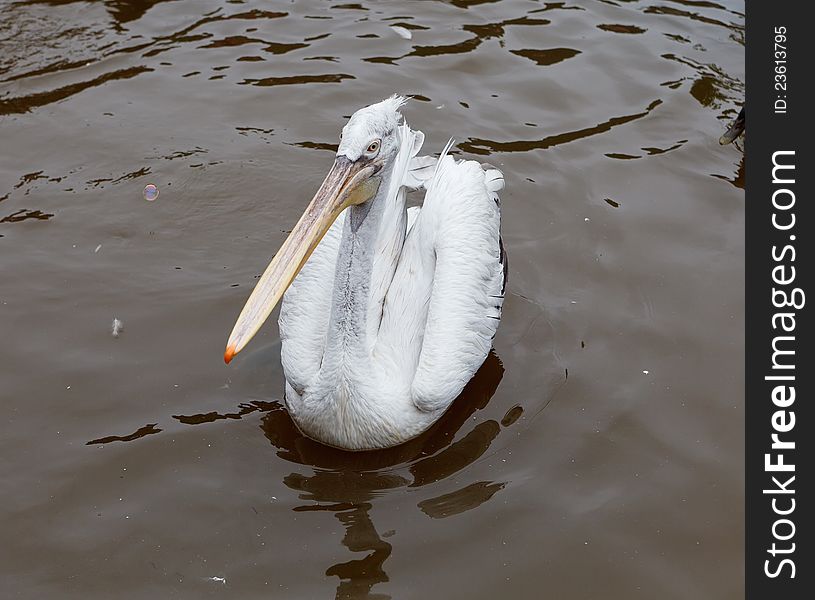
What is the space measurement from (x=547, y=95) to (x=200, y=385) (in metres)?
3.63

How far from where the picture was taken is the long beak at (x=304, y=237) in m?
3.09

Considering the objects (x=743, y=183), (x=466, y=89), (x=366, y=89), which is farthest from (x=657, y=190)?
(x=366, y=89)

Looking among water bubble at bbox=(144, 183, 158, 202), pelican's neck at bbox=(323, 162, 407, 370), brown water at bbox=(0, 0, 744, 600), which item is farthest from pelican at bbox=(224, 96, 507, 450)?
water bubble at bbox=(144, 183, 158, 202)

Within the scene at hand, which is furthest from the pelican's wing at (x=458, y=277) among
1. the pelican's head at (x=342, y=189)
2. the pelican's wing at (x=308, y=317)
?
the pelican's head at (x=342, y=189)

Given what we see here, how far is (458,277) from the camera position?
3.98 m

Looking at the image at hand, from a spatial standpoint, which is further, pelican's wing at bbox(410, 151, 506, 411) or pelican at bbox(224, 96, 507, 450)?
pelican's wing at bbox(410, 151, 506, 411)

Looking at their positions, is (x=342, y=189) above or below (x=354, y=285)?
above

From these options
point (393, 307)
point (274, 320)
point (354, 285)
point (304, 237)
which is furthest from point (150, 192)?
point (304, 237)

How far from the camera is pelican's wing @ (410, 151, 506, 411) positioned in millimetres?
3746

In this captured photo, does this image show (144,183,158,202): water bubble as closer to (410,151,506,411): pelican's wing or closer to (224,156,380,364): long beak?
(410,151,506,411): pelican's wing

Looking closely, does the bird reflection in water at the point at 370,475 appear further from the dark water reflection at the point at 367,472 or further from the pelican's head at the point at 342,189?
the pelican's head at the point at 342,189

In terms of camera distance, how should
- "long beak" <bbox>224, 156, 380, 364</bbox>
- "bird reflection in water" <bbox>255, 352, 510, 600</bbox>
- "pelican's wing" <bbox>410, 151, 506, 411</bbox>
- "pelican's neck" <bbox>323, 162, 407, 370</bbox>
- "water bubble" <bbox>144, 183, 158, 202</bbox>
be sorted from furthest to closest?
1. "water bubble" <bbox>144, 183, 158, 202</bbox>
2. "pelican's wing" <bbox>410, 151, 506, 411</bbox>
3. "pelican's neck" <bbox>323, 162, 407, 370</bbox>
4. "bird reflection in water" <bbox>255, 352, 510, 600</bbox>
5. "long beak" <bbox>224, 156, 380, 364</bbox>

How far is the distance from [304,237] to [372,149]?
17.5 inches

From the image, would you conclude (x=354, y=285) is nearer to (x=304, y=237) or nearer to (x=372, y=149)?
(x=304, y=237)
